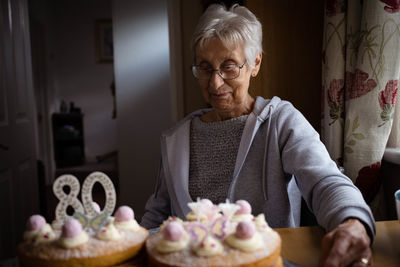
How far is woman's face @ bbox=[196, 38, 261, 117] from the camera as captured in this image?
1164mm

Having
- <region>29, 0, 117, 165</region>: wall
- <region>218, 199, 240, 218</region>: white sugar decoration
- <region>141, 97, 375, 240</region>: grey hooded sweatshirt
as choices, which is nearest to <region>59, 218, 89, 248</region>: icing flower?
<region>218, 199, 240, 218</region>: white sugar decoration

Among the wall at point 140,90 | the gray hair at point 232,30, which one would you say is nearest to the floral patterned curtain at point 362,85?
the gray hair at point 232,30

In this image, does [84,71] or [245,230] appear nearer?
[245,230]

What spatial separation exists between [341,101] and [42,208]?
2646 millimetres

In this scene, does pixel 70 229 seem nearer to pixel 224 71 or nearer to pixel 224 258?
pixel 224 258

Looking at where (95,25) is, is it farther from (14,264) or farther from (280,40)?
(14,264)

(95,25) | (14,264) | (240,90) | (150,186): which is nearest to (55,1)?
(95,25)

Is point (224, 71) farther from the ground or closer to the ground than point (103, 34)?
closer to the ground

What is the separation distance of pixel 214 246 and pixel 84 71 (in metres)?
7.01

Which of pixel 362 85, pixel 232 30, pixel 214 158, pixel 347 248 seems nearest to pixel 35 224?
pixel 347 248

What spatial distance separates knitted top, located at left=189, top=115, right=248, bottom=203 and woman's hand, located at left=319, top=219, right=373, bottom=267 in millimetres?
540

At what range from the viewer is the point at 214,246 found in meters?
0.56

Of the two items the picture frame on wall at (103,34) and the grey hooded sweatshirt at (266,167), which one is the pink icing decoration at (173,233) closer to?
the grey hooded sweatshirt at (266,167)

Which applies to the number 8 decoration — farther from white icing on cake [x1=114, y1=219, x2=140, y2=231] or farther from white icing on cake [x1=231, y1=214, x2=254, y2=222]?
white icing on cake [x1=231, y1=214, x2=254, y2=222]
